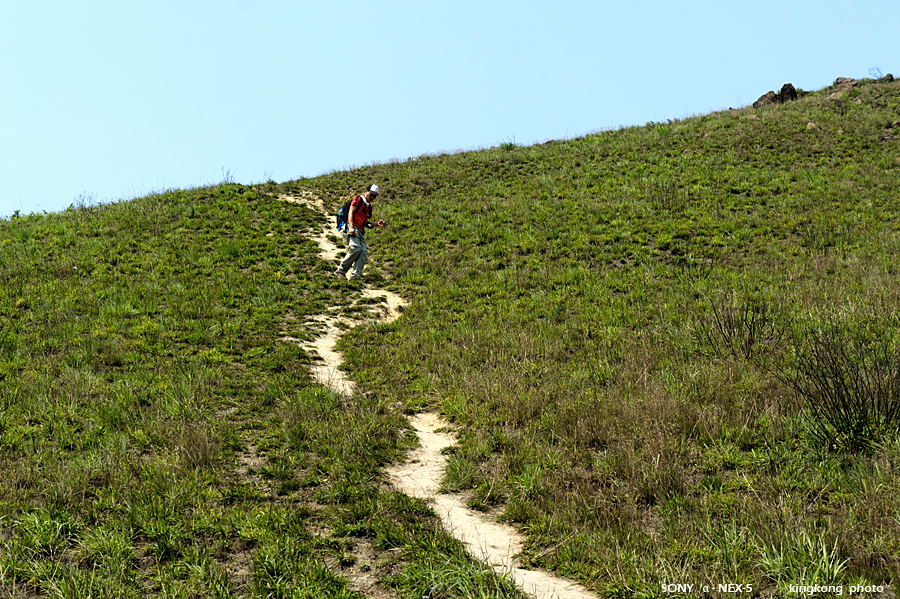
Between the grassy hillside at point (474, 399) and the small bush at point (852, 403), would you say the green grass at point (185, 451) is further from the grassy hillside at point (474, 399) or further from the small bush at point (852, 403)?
the small bush at point (852, 403)

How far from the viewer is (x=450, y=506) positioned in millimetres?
5809

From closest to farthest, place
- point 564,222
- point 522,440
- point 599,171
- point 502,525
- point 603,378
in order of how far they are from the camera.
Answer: point 502,525, point 522,440, point 603,378, point 564,222, point 599,171

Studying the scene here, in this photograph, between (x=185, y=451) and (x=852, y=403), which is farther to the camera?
(x=185, y=451)

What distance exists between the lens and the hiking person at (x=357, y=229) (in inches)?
599

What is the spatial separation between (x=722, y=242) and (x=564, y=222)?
Answer: 195 inches

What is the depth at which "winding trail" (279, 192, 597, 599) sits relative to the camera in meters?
4.45

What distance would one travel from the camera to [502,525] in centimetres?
543

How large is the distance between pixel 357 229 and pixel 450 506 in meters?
10.6

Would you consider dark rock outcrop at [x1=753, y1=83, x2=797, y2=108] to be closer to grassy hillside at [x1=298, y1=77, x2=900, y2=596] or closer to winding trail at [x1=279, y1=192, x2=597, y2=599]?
grassy hillside at [x1=298, y1=77, x2=900, y2=596]

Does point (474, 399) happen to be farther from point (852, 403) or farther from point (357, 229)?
point (357, 229)

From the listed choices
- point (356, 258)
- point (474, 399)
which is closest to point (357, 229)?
point (356, 258)

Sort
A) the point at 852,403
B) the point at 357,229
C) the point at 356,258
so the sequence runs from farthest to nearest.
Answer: the point at 356,258 < the point at 357,229 < the point at 852,403

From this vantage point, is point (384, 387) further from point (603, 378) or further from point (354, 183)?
point (354, 183)

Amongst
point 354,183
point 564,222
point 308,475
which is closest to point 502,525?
point 308,475
